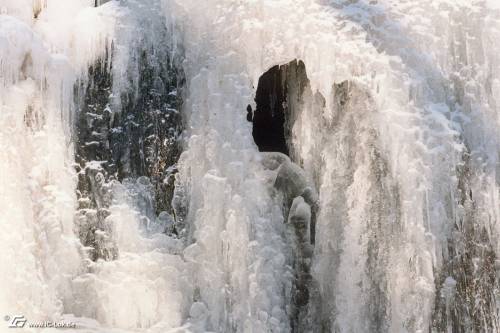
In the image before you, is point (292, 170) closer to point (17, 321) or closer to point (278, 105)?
point (278, 105)

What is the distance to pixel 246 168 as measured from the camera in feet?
21.2

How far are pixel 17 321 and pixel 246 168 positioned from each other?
214cm

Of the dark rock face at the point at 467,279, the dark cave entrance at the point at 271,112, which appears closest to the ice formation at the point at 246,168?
the dark rock face at the point at 467,279

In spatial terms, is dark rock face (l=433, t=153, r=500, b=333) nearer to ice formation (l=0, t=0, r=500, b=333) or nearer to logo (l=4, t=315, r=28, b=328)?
ice formation (l=0, t=0, r=500, b=333)

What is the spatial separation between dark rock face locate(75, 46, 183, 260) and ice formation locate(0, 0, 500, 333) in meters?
0.01

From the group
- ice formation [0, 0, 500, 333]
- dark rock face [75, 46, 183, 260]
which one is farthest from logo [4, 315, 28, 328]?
dark rock face [75, 46, 183, 260]

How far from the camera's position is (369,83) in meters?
6.33

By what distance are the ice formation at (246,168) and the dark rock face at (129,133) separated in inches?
0.5

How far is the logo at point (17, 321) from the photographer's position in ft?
19.1

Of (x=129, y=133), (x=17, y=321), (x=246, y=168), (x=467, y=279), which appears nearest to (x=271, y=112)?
(x=246, y=168)

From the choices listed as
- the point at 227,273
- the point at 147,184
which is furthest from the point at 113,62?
the point at 227,273

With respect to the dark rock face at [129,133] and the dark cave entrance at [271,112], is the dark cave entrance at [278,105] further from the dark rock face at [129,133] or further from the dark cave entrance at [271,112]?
the dark rock face at [129,133]

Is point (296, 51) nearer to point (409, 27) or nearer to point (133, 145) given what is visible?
point (409, 27)

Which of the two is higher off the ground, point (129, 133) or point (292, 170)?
point (129, 133)
